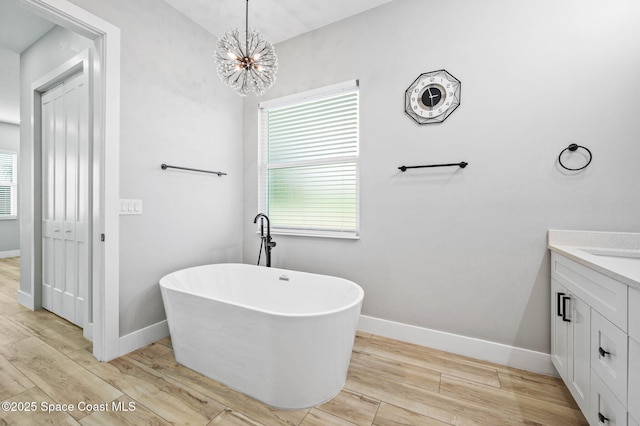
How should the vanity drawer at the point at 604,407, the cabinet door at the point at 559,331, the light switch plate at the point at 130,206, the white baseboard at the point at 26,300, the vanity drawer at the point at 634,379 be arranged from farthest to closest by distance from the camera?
the white baseboard at the point at 26,300 < the light switch plate at the point at 130,206 < the cabinet door at the point at 559,331 < the vanity drawer at the point at 604,407 < the vanity drawer at the point at 634,379

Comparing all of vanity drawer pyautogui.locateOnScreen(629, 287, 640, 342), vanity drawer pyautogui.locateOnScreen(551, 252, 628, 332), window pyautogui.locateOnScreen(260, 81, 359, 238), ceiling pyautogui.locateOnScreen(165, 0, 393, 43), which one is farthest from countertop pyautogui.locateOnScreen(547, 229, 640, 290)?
ceiling pyautogui.locateOnScreen(165, 0, 393, 43)

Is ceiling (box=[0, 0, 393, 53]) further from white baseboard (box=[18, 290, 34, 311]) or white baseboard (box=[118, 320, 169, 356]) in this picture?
white baseboard (box=[118, 320, 169, 356])

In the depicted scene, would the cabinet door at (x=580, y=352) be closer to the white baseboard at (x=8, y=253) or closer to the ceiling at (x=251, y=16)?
the ceiling at (x=251, y=16)

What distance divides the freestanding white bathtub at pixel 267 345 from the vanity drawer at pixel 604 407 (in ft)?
3.69

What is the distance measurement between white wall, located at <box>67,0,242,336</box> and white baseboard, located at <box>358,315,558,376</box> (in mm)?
1789

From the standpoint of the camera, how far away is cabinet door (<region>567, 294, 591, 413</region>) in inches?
51.9

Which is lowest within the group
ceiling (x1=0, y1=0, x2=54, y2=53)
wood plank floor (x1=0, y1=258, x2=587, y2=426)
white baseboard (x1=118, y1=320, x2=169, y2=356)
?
wood plank floor (x1=0, y1=258, x2=587, y2=426)

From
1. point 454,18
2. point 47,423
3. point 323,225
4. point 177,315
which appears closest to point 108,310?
point 177,315

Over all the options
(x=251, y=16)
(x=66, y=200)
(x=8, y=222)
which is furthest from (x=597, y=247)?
(x=8, y=222)

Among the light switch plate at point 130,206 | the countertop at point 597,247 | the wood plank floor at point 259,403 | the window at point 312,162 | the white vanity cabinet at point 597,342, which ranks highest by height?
the window at point 312,162

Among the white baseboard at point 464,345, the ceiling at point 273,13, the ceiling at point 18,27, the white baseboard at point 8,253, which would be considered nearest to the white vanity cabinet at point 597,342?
the white baseboard at point 464,345

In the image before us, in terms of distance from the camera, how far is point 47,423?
4.62 ft

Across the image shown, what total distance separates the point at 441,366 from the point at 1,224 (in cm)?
822

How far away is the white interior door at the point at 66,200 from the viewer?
2.37 meters
